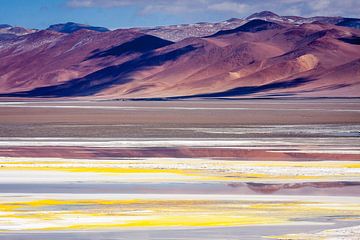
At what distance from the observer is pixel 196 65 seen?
536 feet

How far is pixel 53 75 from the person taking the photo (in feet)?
568

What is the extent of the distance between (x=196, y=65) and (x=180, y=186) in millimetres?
145294

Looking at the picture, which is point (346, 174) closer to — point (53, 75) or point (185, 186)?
point (185, 186)

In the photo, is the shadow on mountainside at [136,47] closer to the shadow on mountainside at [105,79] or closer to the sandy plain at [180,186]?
the shadow on mountainside at [105,79]

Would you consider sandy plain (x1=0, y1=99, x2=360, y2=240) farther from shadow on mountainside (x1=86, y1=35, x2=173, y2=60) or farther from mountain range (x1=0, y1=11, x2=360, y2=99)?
shadow on mountainside (x1=86, y1=35, x2=173, y2=60)

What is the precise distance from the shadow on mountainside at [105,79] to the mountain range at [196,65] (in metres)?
0.16

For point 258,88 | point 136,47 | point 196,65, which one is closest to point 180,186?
point 258,88

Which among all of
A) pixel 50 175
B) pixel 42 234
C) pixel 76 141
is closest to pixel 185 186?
pixel 50 175

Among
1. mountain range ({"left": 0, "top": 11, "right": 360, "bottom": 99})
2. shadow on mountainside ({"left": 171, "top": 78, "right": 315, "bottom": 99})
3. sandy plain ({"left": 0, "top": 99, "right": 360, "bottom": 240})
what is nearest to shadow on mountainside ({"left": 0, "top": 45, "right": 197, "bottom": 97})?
mountain range ({"left": 0, "top": 11, "right": 360, "bottom": 99})

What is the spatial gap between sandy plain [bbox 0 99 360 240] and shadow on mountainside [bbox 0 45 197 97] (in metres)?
122

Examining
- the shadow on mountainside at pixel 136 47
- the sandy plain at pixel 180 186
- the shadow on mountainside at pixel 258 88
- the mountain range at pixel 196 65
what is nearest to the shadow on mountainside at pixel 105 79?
the mountain range at pixel 196 65

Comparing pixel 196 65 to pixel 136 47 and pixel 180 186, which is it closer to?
pixel 136 47

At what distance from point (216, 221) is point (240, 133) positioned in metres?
23.7

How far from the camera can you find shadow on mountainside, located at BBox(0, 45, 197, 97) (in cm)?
15738
